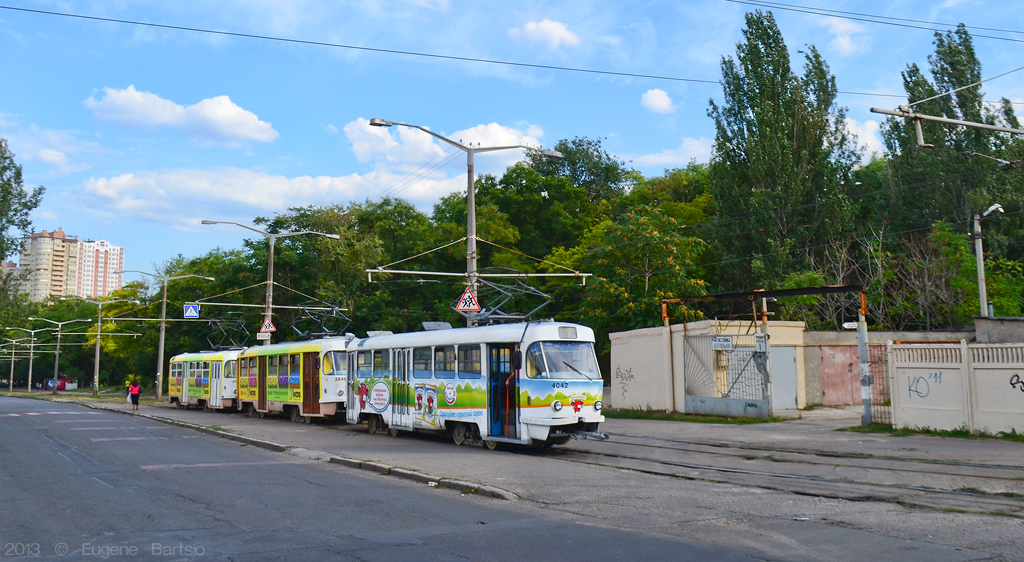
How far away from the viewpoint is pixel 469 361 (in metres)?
17.8

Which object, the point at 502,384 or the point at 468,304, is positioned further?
the point at 468,304

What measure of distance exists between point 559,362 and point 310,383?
43.8ft

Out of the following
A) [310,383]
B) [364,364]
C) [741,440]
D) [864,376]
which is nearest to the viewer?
[741,440]

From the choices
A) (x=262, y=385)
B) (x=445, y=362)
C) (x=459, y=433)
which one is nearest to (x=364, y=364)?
(x=445, y=362)

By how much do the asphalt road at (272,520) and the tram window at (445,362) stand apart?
4.31 meters

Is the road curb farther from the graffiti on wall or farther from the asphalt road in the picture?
the graffiti on wall

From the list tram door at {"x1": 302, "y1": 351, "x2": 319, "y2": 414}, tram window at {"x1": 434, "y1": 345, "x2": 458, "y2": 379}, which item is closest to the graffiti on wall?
tram window at {"x1": 434, "y1": 345, "x2": 458, "y2": 379}

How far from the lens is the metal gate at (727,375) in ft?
75.0

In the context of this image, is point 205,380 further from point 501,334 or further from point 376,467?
point 376,467

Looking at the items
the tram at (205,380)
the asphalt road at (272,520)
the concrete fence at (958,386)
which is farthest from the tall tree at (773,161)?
the asphalt road at (272,520)

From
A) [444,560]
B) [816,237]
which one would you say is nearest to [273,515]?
[444,560]

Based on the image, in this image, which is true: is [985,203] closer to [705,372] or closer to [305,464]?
[705,372]

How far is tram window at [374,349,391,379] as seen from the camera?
70.0 feet

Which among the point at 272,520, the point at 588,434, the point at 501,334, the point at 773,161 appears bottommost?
the point at 272,520
